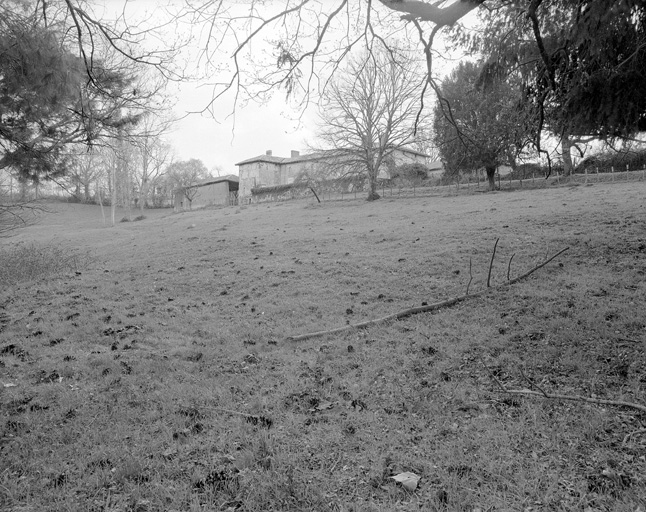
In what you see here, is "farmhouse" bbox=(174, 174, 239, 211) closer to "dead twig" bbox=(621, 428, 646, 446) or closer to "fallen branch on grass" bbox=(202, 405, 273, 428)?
"fallen branch on grass" bbox=(202, 405, 273, 428)

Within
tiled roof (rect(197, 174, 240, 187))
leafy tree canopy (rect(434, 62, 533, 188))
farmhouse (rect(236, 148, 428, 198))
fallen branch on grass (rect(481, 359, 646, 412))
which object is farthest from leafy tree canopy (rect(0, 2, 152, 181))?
tiled roof (rect(197, 174, 240, 187))

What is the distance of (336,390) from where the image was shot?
14.9ft

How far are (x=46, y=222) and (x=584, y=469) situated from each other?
49.7 m

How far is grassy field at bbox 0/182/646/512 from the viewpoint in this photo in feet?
9.78

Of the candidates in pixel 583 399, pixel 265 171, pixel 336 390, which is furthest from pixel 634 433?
pixel 265 171

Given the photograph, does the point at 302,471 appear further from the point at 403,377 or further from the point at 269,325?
the point at 269,325

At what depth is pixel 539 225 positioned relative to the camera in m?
13.0

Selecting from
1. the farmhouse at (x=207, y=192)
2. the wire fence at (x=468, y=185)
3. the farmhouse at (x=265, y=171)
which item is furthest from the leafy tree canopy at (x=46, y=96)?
the farmhouse at (x=207, y=192)

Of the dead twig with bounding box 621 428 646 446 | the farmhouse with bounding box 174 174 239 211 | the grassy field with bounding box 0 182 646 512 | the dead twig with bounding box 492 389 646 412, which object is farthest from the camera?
the farmhouse with bounding box 174 174 239 211

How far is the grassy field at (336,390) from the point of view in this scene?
298 centimetres

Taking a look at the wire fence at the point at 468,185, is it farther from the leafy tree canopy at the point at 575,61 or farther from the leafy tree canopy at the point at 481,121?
the leafy tree canopy at the point at 575,61

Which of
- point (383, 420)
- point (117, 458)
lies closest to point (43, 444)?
point (117, 458)

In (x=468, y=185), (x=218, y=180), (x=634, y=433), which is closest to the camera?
(x=634, y=433)

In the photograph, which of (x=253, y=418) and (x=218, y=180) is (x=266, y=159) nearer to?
(x=218, y=180)
